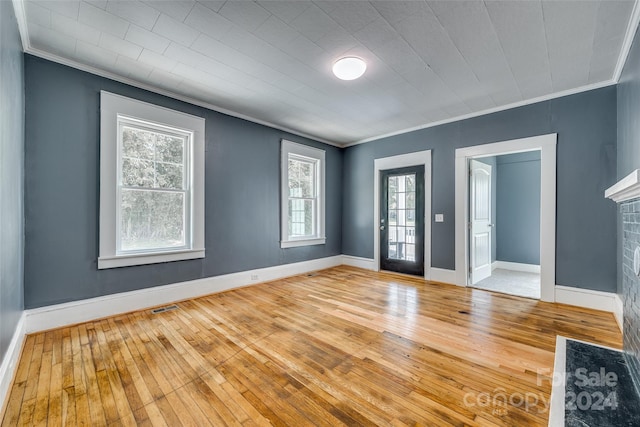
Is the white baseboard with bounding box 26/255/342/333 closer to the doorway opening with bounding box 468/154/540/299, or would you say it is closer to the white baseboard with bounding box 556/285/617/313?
the doorway opening with bounding box 468/154/540/299

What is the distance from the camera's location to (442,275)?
4469 mm

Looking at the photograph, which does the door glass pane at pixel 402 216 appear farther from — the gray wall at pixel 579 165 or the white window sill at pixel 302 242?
the white window sill at pixel 302 242

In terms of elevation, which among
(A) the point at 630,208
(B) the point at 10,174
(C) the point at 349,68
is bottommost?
(A) the point at 630,208

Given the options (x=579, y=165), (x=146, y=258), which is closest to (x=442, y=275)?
(x=579, y=165)

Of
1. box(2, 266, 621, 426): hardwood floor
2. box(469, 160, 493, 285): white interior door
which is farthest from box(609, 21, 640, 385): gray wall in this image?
box(469, 160, 493, 285): white interior door

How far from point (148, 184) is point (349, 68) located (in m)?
2.75

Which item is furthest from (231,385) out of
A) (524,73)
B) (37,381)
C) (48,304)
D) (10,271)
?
(524,73)

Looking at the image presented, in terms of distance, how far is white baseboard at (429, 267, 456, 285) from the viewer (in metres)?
4.35

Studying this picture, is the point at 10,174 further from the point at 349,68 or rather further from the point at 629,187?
the point at 629,187

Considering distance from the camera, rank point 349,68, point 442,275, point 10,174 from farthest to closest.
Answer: point 442,275 < point 349,68 < point 10,174

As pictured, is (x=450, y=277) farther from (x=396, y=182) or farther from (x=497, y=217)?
(x=497, y=217)

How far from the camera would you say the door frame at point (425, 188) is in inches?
183

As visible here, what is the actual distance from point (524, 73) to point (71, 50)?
4679 millimetres

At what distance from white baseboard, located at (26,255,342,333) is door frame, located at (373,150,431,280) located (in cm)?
200
